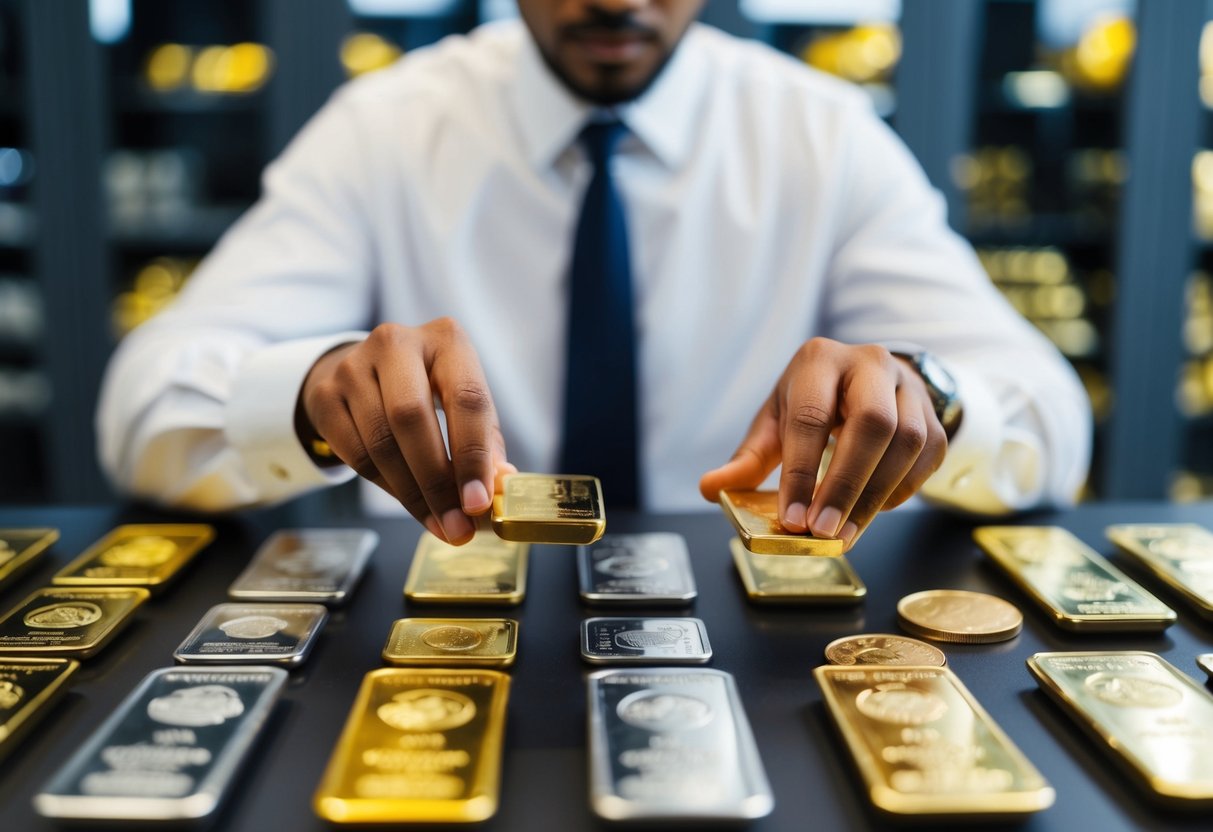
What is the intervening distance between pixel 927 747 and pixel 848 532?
0.64 feet

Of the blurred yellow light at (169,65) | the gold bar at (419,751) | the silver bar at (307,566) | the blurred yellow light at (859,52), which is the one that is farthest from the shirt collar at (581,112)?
the blurred yellow light at (169,65)

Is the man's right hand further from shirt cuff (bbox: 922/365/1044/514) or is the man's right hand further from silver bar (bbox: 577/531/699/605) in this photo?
shirt cuff (bbox: 922/365/1044/514)

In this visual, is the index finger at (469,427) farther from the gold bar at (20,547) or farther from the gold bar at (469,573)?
the gold bar at (20,547)

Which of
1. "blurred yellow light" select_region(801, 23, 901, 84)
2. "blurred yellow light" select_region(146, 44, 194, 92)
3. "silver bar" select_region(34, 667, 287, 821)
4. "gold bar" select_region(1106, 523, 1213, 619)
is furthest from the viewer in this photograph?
"blurred yellow light" select_region(146, 44, 194, 92)

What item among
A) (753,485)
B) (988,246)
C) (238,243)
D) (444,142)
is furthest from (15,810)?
(988,246)

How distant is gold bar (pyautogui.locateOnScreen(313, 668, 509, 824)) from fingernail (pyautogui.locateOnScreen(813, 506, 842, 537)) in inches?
8.6

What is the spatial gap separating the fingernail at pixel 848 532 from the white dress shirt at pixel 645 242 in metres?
0.61

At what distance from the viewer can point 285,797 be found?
0.43m

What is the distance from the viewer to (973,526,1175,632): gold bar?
1.94ft

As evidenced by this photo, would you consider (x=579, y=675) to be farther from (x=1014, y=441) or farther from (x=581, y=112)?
(x=581, y=112)

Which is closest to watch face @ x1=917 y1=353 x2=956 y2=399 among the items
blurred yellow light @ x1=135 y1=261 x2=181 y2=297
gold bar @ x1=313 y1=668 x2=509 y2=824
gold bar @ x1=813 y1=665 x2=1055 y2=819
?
gold bar @ x1=813 y1=665 x2=1055 y2=819

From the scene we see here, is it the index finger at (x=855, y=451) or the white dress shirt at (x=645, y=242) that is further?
the white dress shirt at (x=645, y=242)

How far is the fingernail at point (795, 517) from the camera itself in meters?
0.60

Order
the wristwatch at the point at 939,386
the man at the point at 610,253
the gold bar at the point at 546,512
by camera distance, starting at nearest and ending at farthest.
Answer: the gold bar at the point at 546,512 → the wristwatch at the point at 939,386 → the man at the point at 610,253
